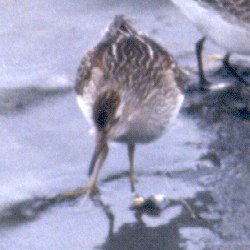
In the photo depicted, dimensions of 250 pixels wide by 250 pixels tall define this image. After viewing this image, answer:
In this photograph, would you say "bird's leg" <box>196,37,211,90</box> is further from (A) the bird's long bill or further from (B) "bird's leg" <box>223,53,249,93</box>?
(A) the bird's long bill

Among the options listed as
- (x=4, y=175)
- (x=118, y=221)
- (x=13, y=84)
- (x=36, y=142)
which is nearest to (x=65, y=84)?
(x=13, y=84)

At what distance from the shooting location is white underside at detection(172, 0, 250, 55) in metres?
9.13

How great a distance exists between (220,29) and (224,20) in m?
0.11

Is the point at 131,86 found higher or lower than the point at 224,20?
higher

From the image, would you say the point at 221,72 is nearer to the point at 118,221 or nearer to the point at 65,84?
the point at 65,84

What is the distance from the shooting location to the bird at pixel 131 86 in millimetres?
7660

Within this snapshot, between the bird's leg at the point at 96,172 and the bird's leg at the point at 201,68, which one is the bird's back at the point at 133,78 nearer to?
the bird's leg at the point at 96,172

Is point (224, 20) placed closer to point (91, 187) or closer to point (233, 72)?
point (233, 72)

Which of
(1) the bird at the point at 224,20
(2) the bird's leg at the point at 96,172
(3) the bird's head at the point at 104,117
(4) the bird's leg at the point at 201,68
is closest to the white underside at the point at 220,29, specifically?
(1) the bird at the point at 224,20

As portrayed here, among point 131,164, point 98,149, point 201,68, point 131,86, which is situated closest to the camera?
point 98,149

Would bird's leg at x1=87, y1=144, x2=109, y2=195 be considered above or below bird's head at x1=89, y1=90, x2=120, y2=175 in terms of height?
below

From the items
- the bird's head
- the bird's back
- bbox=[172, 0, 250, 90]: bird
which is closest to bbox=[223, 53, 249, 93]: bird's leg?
bbox=[172, 0, 250, 90]: bird

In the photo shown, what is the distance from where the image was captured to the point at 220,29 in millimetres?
9172

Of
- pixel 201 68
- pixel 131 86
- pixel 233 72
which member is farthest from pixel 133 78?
pixel 233 72
